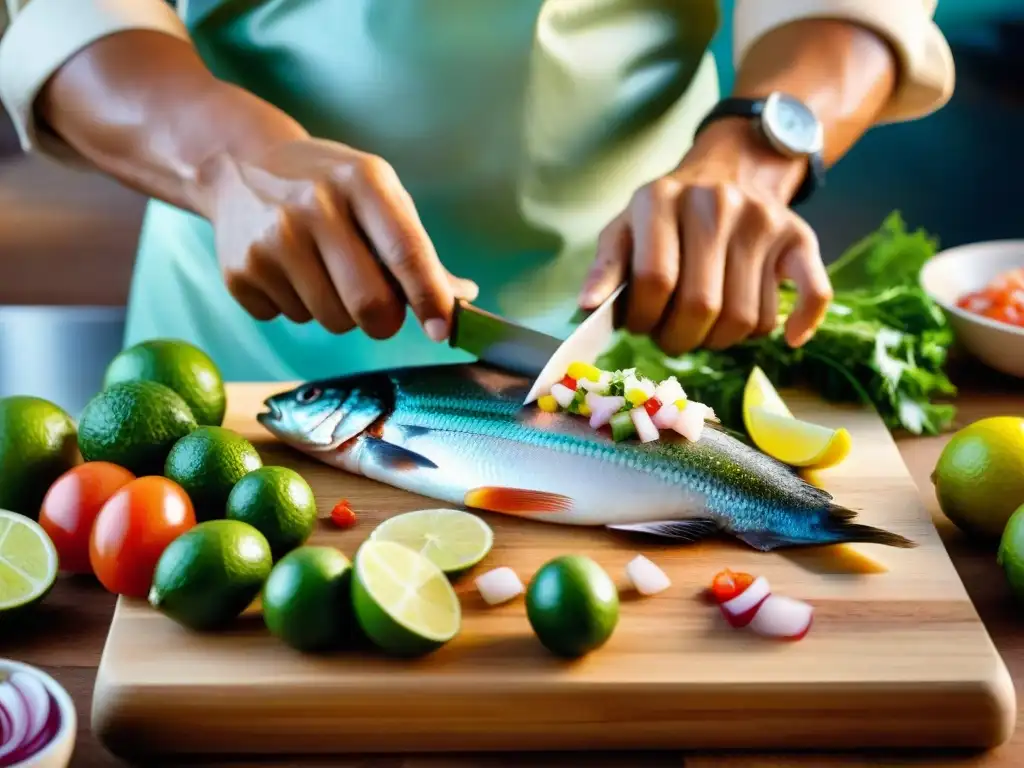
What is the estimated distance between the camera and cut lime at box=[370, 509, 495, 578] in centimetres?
148

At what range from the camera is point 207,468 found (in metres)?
1.58

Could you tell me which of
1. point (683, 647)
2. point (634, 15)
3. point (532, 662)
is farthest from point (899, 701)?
point (634, 15)

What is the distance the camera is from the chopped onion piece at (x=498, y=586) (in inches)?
56.2

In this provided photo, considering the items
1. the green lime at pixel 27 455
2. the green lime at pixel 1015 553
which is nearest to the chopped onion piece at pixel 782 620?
the green lime at pixel 1015 553

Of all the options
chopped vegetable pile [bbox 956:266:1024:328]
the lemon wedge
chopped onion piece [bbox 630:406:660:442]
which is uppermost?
chopped vegetable pile [bbox 956:266:1024:328]

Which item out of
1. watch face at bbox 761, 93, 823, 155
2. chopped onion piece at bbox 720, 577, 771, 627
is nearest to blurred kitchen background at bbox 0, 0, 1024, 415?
watch face at bbox 761, 93, 823, 155

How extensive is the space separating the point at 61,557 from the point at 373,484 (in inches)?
17.6

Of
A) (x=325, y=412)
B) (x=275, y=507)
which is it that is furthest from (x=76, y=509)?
(x=325, y=412)

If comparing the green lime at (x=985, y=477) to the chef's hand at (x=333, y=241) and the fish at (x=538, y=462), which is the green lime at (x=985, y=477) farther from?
the chef's hand at (x=333, y=241)

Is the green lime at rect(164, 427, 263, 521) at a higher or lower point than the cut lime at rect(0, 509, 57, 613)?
higher

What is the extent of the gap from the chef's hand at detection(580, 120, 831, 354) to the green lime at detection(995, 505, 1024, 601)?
48 cm

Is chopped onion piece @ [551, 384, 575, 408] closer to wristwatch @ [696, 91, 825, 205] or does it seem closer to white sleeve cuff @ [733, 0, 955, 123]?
wristwatch @ [696, 91, 825, 205]

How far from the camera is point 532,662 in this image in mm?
1322

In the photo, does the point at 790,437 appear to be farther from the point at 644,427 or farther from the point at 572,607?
the point at 572,607
